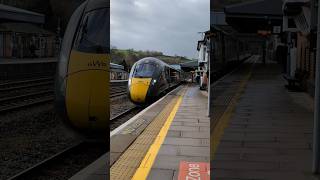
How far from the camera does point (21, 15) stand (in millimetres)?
8195

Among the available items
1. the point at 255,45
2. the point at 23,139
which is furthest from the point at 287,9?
the point at 23,139

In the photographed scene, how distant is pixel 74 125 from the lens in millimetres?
5859

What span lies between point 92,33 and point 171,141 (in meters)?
1.87

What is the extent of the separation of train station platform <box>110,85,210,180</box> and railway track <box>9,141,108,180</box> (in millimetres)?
1799

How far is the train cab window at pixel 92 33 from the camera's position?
13.3ft

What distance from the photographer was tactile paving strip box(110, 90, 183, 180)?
3.41 metres

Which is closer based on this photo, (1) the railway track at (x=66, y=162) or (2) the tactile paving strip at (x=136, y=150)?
(2) the tactile paving strip at (x=136, y=150)

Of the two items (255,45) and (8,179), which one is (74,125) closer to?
(8,179)

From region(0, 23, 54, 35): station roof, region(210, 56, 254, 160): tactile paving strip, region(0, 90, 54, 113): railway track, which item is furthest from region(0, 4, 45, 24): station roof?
region(210, 56, 254, 160): tactile paving strip

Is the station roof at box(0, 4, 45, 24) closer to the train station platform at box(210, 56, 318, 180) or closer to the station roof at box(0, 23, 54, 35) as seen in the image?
the station roof at box(0, 23, 54, 35)

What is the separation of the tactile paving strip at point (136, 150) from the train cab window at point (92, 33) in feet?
2.72

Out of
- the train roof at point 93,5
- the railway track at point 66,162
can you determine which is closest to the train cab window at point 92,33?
the train roof at point 93,5

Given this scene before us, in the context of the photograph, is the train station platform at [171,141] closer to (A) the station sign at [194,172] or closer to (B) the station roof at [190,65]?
(A) the station sign at [194,172]

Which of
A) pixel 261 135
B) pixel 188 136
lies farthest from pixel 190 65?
pixel 261 135
